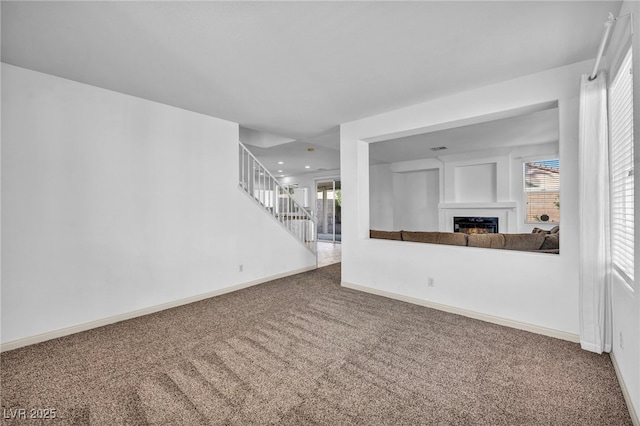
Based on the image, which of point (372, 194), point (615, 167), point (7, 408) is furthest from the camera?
point (372, 194)

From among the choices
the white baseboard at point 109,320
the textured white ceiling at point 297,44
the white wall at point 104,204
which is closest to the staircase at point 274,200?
the white wall at point 104,204

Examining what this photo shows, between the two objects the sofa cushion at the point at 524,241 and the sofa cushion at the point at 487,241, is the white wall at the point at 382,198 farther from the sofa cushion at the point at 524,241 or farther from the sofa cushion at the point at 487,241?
the sofa cushion at the point at 524,241

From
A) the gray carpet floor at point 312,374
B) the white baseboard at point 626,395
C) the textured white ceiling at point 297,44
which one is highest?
the textured white ceiling at point 297,44

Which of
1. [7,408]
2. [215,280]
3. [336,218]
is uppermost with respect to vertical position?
[336,218]

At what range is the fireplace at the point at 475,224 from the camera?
6.39m

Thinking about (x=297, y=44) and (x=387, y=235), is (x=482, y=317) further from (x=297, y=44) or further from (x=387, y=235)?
(x=297, y=44)

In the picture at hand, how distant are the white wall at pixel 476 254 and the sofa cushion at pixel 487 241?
21 centimetres

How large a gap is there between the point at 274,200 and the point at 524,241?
3.66m

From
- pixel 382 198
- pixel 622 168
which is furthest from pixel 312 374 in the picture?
pixel 382 198

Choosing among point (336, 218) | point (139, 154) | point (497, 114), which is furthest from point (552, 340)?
point (336, 218)

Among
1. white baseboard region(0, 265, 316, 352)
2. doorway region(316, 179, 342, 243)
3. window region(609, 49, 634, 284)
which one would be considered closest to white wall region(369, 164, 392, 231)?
doorway region(316, 179, 342, 243)

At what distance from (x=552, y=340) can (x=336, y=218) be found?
7329 millimetres

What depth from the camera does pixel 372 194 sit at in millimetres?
8773

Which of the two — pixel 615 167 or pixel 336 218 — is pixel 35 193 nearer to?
pixel 615 167
